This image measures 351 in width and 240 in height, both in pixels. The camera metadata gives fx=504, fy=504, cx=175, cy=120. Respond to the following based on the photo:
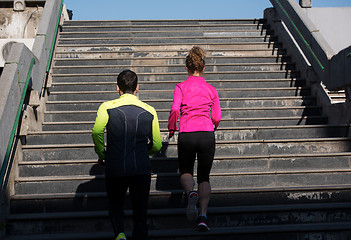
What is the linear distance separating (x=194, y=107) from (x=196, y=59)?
0.53 metres

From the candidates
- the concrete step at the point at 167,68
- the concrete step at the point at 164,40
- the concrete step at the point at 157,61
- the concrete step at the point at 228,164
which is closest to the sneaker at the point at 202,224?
the concrete step at the point at 228,164

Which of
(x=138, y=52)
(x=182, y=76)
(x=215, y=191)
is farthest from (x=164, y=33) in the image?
(x=215, y=191)

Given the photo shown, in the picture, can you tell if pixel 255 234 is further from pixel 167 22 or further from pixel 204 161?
pixel 167 22

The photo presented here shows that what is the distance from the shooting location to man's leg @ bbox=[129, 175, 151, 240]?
4.25 metres

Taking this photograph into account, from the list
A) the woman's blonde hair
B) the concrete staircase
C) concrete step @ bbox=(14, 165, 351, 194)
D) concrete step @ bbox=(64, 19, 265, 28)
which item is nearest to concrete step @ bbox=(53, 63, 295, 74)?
the concrete staircase

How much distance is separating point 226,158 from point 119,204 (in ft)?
8.39

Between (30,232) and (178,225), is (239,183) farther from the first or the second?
(30,232)

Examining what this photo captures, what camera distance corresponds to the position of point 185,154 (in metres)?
5.08

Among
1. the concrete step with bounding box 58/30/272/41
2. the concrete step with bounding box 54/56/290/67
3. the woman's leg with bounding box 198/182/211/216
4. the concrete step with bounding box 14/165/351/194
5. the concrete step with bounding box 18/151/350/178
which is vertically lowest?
the woman's leg with bounding box 198/182/211/216

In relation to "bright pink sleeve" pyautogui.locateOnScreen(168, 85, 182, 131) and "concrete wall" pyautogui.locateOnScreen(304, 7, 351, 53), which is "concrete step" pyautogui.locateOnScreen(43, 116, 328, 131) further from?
"concrete wall" pyautogui.locateOnScreen(304, 7, 351, 53)

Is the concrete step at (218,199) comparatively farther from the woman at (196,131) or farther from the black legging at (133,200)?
the black legging at (133,200)

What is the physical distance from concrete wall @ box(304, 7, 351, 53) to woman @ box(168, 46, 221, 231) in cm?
868

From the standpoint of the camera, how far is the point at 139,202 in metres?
4.29

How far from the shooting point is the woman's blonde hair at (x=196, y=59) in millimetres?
5262
